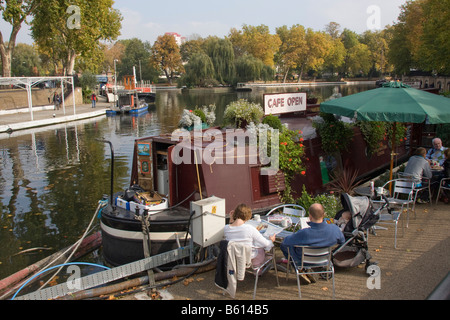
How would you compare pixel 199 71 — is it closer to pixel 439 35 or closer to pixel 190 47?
pixel 190 47

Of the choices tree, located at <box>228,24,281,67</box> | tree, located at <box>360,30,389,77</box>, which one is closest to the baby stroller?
tree, located at <box>228,24,281,67</box>

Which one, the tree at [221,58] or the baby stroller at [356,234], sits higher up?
the tree at [221,58]

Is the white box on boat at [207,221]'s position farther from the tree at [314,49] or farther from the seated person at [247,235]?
the tree at [314,49]

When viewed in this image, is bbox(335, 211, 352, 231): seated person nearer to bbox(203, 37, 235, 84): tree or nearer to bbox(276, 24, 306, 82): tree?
bbox(203, 37, 235, 84): tree

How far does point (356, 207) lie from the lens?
5645 millimetres

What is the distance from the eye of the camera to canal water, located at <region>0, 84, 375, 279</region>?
30.9 feet

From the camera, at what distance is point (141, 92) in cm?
5116

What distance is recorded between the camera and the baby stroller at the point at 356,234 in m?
5.42

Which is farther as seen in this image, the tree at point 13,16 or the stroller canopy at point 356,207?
the tree at point 13,16

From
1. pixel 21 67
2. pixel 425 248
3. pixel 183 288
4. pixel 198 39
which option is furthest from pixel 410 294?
pixel 198 39

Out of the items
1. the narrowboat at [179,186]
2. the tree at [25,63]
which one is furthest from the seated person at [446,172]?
the tree at [25,63]

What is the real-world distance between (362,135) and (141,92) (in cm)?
4328

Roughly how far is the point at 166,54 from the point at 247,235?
97507mm

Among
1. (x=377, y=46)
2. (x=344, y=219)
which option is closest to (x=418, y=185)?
(x=344, y=219)
